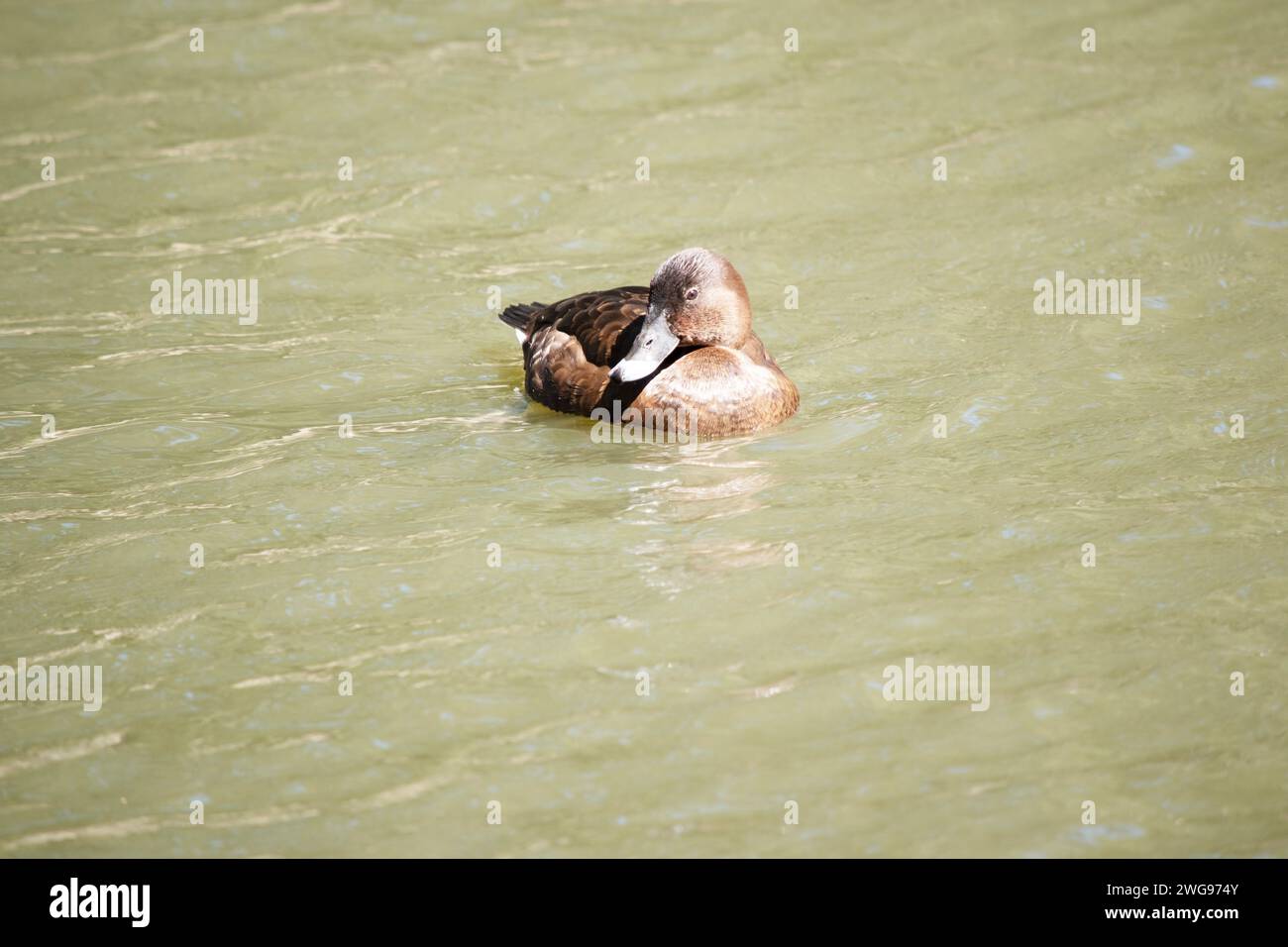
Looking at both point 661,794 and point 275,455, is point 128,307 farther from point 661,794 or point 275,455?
point 661,794

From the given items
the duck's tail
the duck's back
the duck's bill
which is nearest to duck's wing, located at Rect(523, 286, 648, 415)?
the duck's back

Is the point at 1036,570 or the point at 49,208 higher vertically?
the point at 49,208

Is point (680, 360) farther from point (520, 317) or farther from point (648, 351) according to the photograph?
point (520, 317)

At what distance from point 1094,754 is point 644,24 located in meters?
8.46

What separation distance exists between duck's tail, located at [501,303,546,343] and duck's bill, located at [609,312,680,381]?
1.03 meters

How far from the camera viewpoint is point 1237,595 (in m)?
5.41

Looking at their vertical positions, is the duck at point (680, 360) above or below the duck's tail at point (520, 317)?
below

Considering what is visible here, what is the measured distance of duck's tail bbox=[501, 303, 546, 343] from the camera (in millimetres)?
8023

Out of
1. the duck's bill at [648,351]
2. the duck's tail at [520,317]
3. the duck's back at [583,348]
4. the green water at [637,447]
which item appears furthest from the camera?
the duck's tail at [520,317]

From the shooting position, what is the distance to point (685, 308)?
23.4ft

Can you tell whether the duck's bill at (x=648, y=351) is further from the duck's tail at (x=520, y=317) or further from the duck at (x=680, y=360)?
the duck's tail at (x=520, y=317)

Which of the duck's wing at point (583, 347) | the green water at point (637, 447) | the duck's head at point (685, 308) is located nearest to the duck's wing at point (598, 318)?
the duck's wing at point (583, 347)

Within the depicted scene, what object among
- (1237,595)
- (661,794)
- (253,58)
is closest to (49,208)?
(253,58)

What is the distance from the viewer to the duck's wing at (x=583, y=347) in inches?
288
